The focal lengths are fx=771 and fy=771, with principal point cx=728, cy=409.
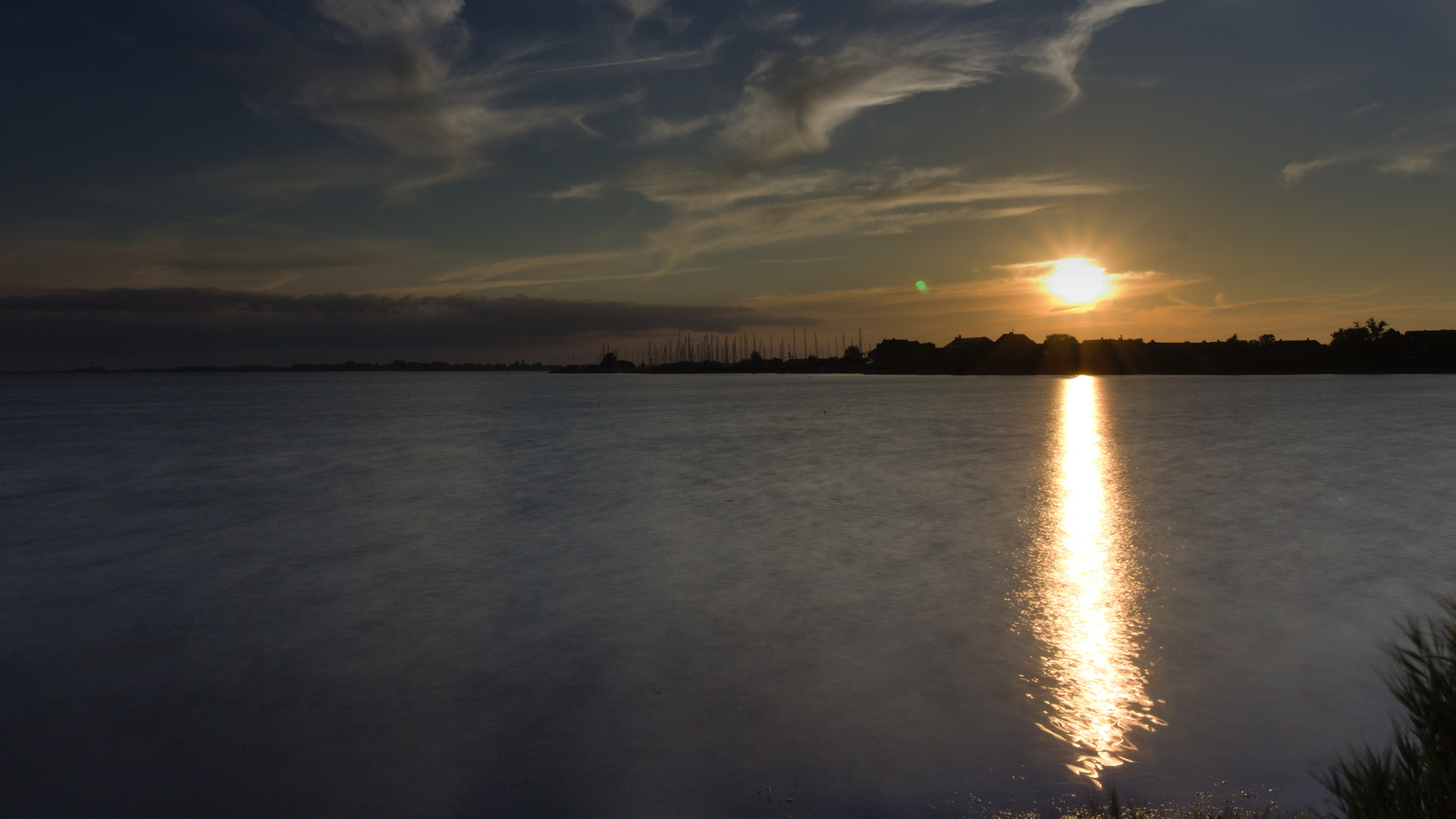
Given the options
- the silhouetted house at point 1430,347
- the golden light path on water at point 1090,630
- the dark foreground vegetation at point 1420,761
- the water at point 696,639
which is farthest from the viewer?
the silhouetted house at point 1430,347

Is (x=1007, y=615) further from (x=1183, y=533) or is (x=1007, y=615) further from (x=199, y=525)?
(x=199, y=525)

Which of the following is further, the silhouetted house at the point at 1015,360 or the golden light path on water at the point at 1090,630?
the silhouetted house at the point at 1015,360

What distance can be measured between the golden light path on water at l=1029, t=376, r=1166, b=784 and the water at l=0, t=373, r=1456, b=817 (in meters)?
0.05

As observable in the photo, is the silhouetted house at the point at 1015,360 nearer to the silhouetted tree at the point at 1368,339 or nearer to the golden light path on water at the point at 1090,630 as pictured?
the silhouetted tree at the point at 1368,339

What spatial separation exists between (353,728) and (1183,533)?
13.3 m

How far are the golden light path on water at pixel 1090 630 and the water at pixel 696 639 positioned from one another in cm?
5

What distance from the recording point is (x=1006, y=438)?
34.5 meters

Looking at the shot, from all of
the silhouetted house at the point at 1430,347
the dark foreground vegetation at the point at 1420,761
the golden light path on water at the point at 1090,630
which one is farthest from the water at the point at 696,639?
the silhouetted house at the point at 1430,347

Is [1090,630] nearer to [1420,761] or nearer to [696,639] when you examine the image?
[696,639]

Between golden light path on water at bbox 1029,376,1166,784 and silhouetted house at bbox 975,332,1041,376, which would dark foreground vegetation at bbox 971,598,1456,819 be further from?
silhouetted house at bbox 975,332,1041,376

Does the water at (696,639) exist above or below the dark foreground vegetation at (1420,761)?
below

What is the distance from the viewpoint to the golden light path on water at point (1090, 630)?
19.0 feet

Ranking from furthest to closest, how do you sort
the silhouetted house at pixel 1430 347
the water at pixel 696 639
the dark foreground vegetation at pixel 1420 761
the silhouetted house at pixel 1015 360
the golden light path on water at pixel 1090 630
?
the silhouetted house at pixel 1015 360 < the silhouetted house at pixel 1430 347 < the golden light path on water at pixel 1090 630 < the water at pixel 696 639 < the dark foreground vegetation at pixel 1420 761

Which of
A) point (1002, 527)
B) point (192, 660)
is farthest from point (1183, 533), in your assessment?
point (192, 660)
